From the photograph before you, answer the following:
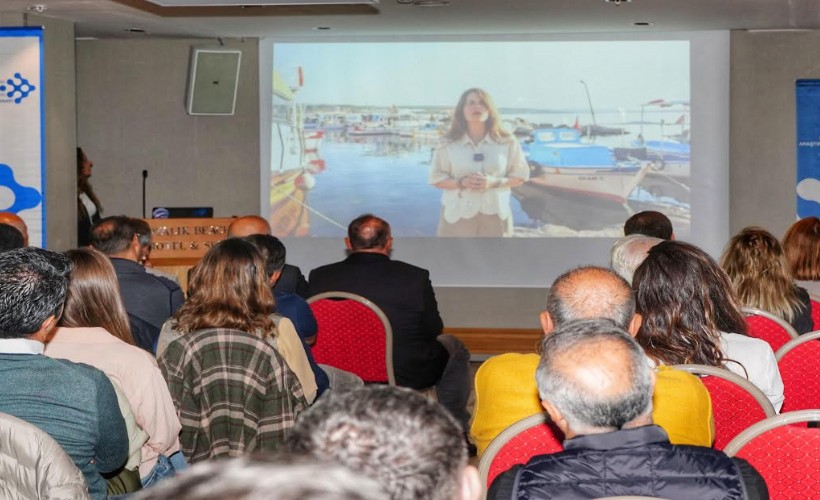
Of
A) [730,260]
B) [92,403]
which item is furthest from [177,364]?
[730,260]

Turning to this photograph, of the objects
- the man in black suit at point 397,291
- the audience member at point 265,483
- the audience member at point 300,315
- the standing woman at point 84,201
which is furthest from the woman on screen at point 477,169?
the audience member at point 265,483

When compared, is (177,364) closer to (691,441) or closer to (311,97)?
(691,441)

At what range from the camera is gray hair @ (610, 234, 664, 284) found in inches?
148

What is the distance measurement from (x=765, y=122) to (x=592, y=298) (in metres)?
6.37

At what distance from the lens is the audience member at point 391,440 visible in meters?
0.92

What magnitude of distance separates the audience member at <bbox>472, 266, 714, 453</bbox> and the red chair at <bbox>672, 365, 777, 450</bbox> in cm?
22

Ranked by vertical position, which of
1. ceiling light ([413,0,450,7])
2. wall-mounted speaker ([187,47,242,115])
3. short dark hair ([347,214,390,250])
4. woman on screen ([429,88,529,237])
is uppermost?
ceiling light ([413,0,450,7])

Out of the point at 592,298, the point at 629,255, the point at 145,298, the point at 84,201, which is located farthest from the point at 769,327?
the point at 84,201

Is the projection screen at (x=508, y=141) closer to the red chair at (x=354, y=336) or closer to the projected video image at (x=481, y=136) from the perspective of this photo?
the projected video image at (x=481, y=136)

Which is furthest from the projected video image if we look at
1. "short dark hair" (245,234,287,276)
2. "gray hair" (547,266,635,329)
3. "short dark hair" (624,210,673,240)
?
"gray hair" (547,266,635,329)

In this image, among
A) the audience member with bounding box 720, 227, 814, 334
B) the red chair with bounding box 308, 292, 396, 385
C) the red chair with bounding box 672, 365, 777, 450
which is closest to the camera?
the red chair with bounding box 672, 365, 777, 450

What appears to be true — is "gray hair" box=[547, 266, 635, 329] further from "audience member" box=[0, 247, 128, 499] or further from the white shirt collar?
the white shirt collar

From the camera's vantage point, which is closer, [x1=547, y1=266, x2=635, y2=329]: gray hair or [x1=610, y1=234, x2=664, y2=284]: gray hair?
[x1=547, y1=266, x2=635, y2=329]: gray hair

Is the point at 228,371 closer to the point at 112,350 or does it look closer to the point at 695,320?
the point at 112,350
